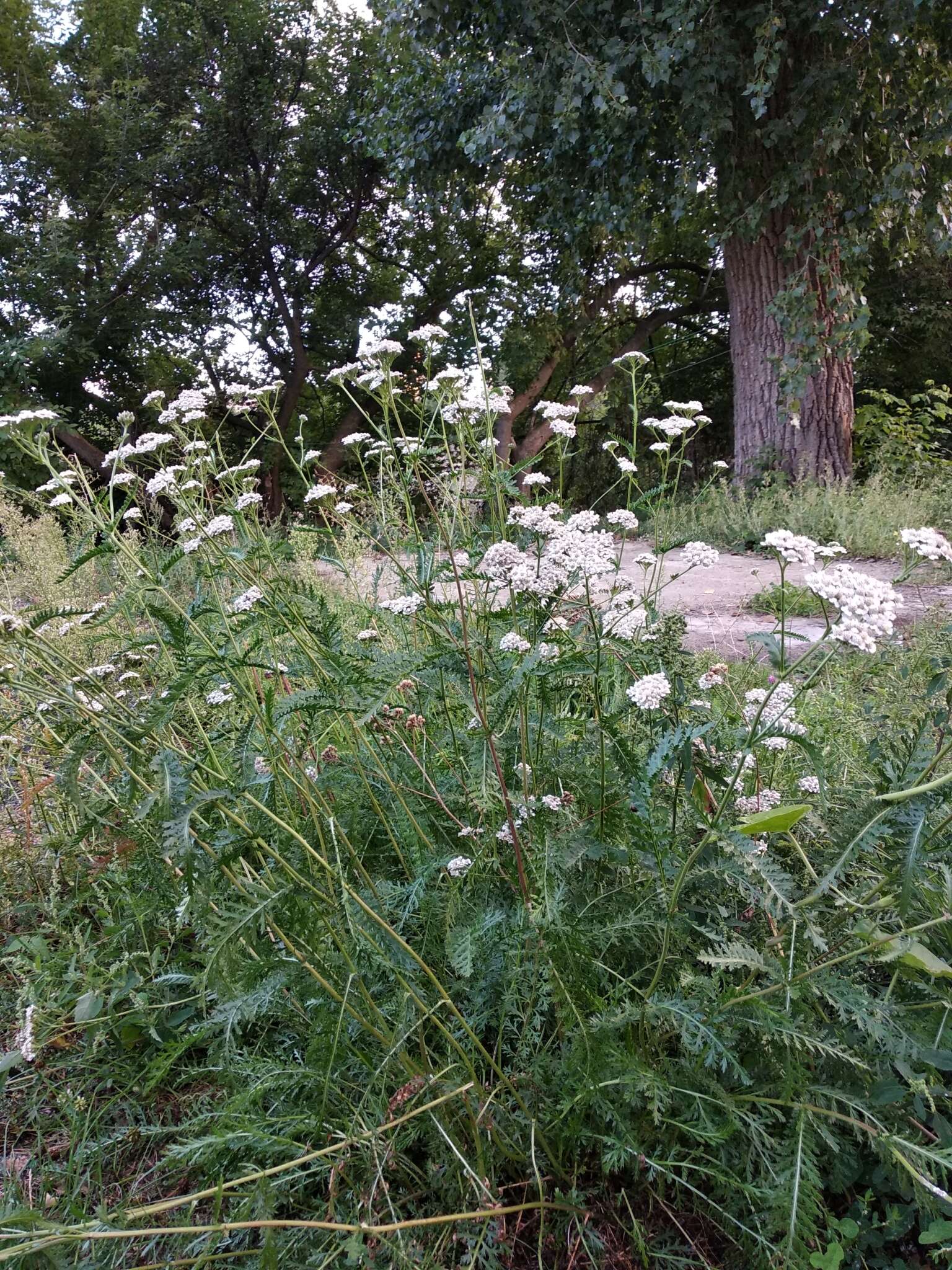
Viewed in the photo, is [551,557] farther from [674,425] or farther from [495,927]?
[674,425]

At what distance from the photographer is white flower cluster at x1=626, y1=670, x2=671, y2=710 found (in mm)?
1276

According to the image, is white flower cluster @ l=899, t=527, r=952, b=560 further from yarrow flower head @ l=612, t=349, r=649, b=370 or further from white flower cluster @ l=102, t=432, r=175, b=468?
white flower cluster @ l=102, t=432, r=175, b=468

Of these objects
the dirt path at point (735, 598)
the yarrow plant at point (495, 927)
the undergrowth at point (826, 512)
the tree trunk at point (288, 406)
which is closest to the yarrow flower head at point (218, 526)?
the yarrow plant at point (495, 927)

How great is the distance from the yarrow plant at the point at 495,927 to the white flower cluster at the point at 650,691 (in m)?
0.01

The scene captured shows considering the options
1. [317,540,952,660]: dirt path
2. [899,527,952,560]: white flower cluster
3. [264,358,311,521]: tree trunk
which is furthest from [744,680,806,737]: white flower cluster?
[264,358,311,521]: tree trunk

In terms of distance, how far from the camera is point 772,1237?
122cm

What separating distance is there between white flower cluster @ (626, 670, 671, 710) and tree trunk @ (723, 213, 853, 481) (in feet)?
21.6

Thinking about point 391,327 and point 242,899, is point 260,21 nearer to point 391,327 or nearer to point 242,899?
point 391,327

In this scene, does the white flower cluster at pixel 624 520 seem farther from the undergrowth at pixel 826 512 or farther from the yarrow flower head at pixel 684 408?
the undergrowth at pixel 826 512

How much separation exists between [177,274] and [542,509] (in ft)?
41.2

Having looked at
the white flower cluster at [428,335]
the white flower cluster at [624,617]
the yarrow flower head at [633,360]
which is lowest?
the white flower cluster at [624,617]

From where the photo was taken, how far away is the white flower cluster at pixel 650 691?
4.19ft

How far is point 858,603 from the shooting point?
1.08 meters

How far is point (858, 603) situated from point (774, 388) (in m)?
7.16
